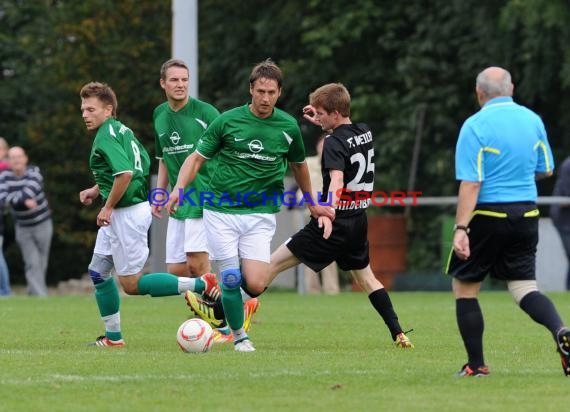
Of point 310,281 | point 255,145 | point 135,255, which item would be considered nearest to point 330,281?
point 310,281

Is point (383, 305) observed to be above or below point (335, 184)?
below

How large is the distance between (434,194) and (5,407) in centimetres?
1853

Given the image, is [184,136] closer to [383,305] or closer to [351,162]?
[351,162]

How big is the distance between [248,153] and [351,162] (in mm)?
808

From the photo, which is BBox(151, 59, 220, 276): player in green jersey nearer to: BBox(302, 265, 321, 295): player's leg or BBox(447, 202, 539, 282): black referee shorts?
BBox(447, 202, 539, 282): black referee shorts

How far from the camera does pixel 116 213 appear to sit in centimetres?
1123

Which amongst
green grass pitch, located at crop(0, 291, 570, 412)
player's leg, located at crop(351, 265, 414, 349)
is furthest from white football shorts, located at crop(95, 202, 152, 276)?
player's leg, located at crop(351, 265, 414, 349)

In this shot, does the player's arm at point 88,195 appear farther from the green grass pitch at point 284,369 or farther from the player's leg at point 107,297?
the green grass pitch at point 284,369

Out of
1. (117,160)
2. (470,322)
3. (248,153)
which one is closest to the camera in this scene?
(470,322)

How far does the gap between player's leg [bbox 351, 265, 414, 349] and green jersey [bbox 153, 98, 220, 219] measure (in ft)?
5.86

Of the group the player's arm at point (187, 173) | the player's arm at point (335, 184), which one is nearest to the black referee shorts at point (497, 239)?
the player's arm at point (335, 184)

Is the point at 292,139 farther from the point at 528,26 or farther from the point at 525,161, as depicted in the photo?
the point at 528,26

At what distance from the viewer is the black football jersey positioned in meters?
10.9

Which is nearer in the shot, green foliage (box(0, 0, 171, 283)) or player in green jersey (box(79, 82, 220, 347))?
player in green jersey (box(79, 82, 220, 347))
